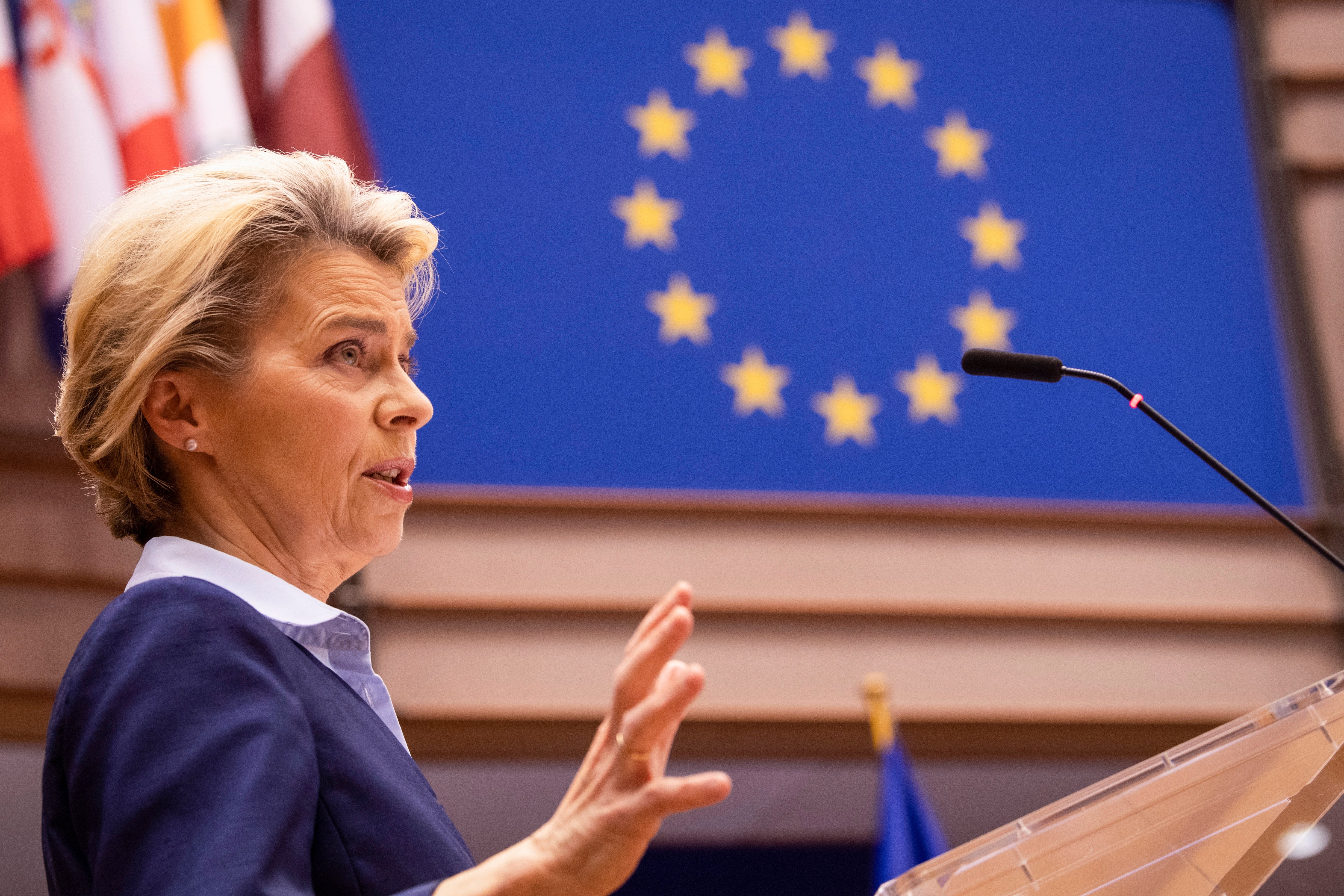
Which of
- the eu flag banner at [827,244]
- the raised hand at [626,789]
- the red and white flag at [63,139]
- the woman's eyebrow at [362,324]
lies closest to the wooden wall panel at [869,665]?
the eu flag banner at [827,244]

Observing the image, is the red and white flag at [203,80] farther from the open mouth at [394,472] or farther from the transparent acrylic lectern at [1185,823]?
the transparent acrylic lectern at [1185,823]

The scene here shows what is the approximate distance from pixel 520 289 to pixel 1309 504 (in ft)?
8.27

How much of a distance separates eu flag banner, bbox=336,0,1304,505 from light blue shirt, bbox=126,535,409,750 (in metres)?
2.44

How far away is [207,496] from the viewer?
47.8 inches

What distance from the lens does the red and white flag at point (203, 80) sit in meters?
3.29

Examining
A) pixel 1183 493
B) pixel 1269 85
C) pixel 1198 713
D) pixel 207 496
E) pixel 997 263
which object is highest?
pixel 1269 85

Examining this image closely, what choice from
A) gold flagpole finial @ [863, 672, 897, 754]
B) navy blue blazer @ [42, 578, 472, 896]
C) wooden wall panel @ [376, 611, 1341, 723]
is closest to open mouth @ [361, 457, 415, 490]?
navy blue blazer @ [42, 578, 472, 896]

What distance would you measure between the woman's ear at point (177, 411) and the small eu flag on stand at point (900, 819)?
2.35 meters

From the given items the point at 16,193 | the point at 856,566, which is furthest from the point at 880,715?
the point at 16,193

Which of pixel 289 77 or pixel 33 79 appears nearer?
pixel 33 79

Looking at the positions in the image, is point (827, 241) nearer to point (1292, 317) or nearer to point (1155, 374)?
point (1155, 374)

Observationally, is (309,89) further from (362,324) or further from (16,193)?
(362,324)

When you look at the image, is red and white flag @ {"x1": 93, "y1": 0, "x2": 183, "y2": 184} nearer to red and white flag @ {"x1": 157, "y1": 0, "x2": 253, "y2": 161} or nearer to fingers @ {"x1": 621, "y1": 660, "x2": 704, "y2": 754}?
red and white flag @ {"x1": 157, "y1": 0, "x2": 253, "y2": 161}

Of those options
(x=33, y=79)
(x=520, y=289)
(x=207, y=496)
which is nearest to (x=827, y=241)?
(x=520, y=289)
